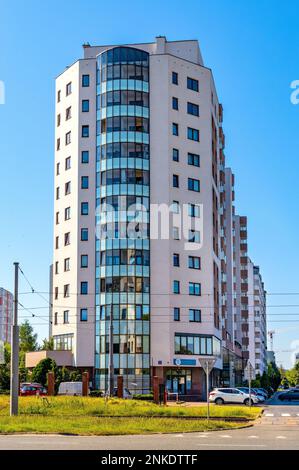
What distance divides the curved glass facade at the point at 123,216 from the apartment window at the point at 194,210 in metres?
5.19

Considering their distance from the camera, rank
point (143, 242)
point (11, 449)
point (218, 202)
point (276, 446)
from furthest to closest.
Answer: point (218, 202)
point (143, 242)
point (276, 446)
point (11, 449)

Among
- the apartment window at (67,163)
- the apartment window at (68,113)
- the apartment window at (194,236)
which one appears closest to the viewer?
the apartment window at (194,236)

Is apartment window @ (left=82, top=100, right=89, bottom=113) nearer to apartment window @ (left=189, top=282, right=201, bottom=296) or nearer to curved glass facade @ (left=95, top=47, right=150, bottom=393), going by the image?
curved glass facade @ (left=95, top=47, right=150, bottom=393)

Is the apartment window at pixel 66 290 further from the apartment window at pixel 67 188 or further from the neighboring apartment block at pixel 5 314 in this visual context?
the neighboring apartment block at pixel 5 314

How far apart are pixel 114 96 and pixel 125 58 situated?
4.60m

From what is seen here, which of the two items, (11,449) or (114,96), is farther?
(114,96)

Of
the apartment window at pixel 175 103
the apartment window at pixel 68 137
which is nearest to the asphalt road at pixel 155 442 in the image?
the apartment window at pixel 175 103

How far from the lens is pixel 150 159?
260 feet

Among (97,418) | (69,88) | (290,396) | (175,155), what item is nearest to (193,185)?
(175,155)

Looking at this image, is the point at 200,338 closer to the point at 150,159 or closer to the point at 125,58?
the point at 150,159

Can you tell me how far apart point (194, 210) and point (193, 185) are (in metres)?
2.95

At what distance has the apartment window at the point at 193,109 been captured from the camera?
82250mm

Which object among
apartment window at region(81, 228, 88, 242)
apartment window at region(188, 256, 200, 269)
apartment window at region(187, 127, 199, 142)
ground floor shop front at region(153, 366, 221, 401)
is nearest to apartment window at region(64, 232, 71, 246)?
apartment window at region(81, 228, 88, 242)

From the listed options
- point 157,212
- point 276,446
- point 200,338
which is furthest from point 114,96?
point 276,446
